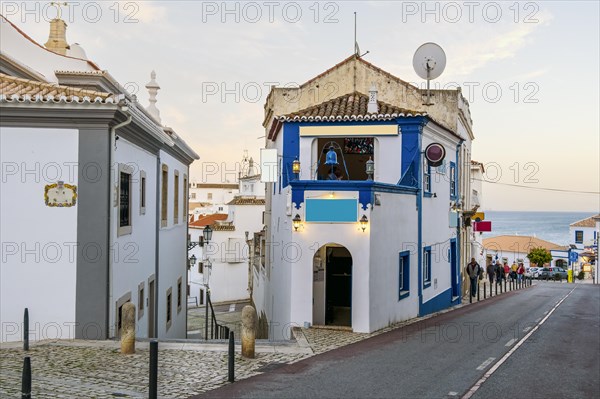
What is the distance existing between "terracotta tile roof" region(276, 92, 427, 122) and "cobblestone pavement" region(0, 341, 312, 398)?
8.92 m

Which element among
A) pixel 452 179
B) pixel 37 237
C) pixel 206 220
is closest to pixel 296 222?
pixel 37 237

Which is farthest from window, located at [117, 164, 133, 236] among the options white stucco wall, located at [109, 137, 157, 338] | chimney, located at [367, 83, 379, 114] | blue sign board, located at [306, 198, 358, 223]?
chimney, located at [367, 83, 379, 114]

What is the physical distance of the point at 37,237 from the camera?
12.1m

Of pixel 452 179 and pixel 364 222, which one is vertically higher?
pixel 452 179

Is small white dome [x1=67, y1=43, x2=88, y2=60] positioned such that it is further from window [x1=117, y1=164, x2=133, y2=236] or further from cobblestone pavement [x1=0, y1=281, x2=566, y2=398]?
cobblestone pavement [x1=0, y1=281, x2=566, y2=398]

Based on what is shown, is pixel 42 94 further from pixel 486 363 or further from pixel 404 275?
pixel 404 275

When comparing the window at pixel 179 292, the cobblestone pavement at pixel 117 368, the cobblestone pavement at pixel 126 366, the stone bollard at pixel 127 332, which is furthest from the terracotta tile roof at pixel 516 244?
the stone bollard at pixel 127 332

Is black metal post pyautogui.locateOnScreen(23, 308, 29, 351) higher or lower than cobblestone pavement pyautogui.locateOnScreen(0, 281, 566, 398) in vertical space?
higher

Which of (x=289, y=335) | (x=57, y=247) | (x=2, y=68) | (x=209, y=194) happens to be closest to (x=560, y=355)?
(x=289, y=335)

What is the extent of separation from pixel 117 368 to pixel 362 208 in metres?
7.25

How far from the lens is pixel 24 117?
11.9 meters

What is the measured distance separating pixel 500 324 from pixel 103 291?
11417mm

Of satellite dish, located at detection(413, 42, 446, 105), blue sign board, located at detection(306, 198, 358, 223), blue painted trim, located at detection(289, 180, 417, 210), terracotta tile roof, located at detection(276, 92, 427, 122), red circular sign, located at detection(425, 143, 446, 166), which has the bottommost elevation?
blue sign board, located at detection(306, 198, 358, 223)

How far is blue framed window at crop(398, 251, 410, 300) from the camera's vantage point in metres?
17.2
